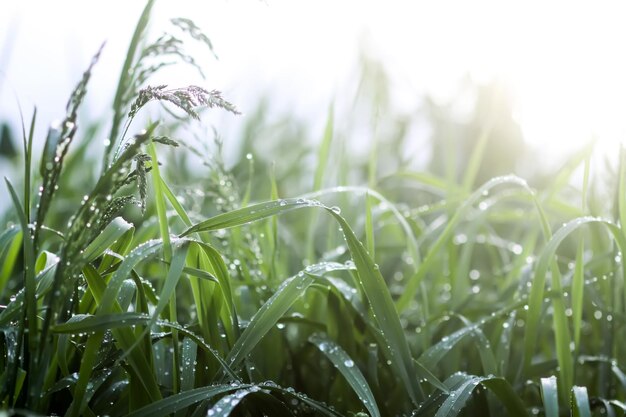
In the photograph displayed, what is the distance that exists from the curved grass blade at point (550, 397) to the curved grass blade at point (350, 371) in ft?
0.65

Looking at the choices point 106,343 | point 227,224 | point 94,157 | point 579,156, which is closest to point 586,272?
point 579,156

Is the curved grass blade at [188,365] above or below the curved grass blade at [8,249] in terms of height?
below

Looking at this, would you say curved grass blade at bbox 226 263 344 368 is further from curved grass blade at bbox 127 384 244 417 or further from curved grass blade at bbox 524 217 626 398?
curved grass blade at bbox 524 217 626 398

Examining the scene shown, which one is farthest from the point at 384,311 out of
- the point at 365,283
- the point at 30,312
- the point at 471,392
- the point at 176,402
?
the point at 30,312

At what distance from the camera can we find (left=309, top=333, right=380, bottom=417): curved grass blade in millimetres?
850

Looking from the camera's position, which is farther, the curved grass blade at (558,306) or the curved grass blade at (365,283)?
the curved grass blade at (558,306)

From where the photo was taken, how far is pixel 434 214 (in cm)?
242

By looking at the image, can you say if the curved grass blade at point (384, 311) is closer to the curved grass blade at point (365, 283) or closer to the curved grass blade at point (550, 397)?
the curved grass blade at point (365, 283)

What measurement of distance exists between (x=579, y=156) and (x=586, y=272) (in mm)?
237

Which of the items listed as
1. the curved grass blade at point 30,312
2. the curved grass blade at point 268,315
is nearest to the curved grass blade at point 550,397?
the curved grass blade at point 268,315

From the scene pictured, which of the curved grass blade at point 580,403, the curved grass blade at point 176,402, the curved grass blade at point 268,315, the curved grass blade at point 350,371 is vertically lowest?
the curved grass blade at point 580,403

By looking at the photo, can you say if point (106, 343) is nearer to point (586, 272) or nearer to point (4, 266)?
point (4, 266)

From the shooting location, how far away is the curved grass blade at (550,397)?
85 cm

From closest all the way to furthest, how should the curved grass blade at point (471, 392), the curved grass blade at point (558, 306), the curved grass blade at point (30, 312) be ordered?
the curved grass blade at point (30, 312)
the curved grass blade at point (471, 392)
the curved grass blade at point (558, 306)
